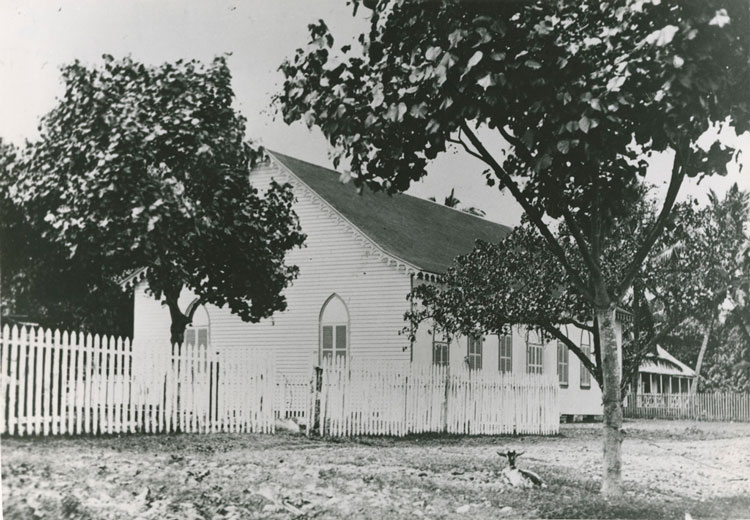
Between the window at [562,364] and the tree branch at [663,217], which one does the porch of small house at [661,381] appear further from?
the tree branch at [663,217]

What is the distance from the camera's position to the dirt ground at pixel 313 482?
28.9 ft

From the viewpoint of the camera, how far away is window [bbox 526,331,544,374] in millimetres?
23391

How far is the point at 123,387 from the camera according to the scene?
11961 mm

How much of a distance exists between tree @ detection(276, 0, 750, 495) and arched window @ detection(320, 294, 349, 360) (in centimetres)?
555

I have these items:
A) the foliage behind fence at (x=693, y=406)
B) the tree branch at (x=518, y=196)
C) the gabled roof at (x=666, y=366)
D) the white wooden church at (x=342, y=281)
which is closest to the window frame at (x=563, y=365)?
the foliage behind fence at (x=693, y=406)

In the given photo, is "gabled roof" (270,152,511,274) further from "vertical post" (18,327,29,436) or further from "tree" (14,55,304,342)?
"vertical post" (18,327,29,436)

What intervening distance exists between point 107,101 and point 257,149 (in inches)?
85.0

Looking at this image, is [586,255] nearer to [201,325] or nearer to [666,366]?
[201,325]

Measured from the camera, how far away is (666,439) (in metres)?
18.8

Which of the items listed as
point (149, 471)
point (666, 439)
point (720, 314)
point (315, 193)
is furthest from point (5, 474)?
point (666, 439)

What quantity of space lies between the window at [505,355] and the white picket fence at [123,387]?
28.2ft

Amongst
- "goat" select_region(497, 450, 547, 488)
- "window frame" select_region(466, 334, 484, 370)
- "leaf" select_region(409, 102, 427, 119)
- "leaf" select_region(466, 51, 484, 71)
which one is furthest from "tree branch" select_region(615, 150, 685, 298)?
"window frame" select_region(466, 334, 484, 370)

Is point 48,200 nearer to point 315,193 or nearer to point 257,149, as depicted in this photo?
point 257,149

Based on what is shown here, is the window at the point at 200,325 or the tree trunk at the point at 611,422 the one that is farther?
the window at the point at 200,325
